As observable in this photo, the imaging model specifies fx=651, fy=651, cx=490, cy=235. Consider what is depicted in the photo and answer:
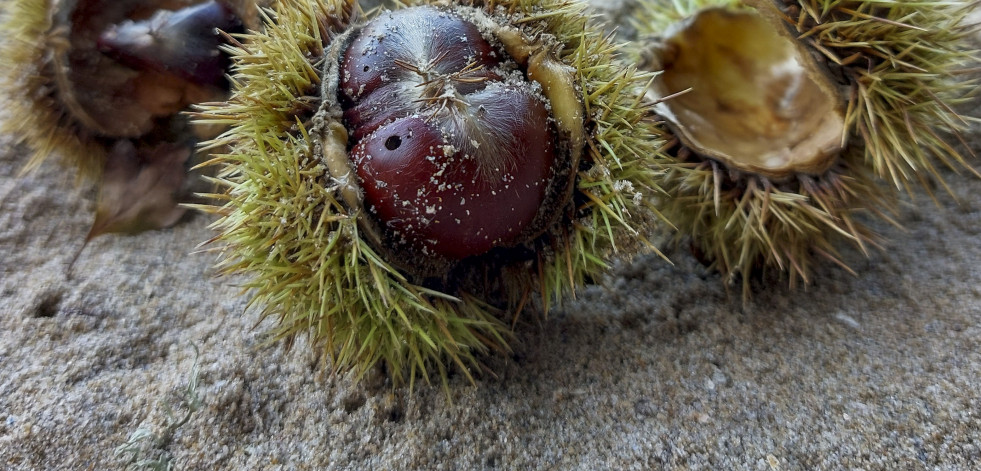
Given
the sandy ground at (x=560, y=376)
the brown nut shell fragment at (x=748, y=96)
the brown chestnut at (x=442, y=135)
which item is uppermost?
the brown chestnut at (x=442, y=135)

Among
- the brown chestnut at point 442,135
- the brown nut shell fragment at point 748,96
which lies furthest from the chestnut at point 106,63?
the brown nut shell fragment at point 748,96

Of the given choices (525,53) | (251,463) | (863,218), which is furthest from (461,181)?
(863,218)

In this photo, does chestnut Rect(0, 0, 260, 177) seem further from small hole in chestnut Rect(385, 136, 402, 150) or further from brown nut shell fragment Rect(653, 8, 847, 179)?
brown nut shell fragment Rect(653, 8, 847, 179)

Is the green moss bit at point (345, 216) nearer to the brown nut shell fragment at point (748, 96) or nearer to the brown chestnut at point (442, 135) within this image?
the brown chestnut at point (442, 135)

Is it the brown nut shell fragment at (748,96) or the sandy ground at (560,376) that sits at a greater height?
the brown nut shell fragment at (748,96)

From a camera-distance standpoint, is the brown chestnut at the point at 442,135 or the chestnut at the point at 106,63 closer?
the brown chestnut at the point at 442,135

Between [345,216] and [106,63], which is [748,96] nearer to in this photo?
[345,216]

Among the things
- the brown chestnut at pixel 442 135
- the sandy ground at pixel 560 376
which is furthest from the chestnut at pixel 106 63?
the brown chestnut at pixel 442 135

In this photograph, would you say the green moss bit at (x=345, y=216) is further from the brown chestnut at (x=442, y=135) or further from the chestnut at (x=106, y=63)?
the chestnut at (x=106, y=63)
